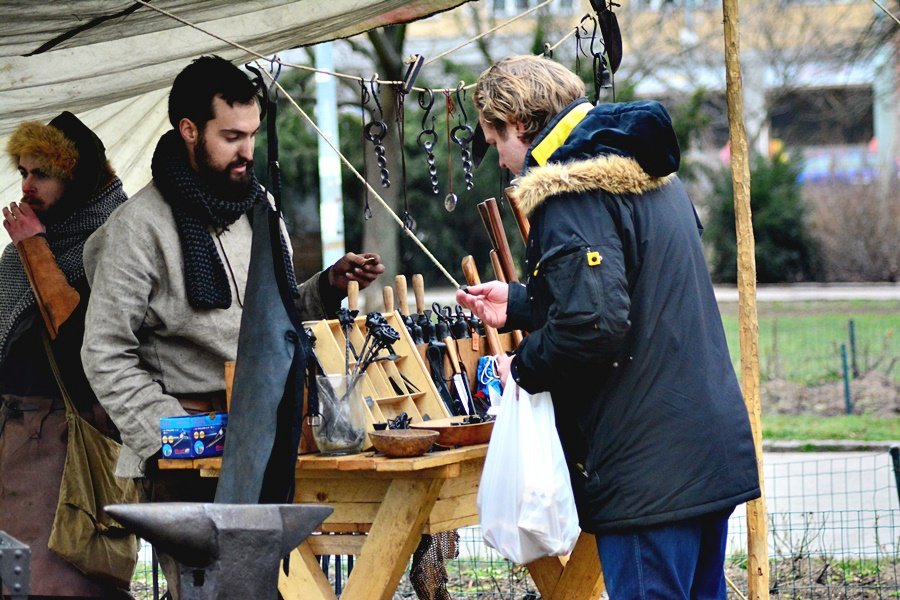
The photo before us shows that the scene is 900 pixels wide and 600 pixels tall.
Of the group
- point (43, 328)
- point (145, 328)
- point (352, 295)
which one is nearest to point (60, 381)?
point (43, 328)

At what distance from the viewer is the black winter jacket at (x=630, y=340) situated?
2641 mm

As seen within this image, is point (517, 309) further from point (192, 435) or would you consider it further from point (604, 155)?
point (192, 435)

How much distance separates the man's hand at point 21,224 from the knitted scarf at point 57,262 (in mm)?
85

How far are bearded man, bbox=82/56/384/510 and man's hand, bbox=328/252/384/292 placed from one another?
0.31 m

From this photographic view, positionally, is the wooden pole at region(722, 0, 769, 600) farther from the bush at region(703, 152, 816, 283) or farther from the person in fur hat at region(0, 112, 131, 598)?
the bush at region(703, 152, 816, 283)

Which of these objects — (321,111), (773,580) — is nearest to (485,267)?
(321,111)

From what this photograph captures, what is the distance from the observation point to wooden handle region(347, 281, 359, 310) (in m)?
3.51

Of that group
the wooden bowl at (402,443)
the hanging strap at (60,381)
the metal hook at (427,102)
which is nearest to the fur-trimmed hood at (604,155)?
the wooden bowl at (402,443)

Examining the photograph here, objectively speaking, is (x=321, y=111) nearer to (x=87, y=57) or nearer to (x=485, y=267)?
(x=87, y=57)

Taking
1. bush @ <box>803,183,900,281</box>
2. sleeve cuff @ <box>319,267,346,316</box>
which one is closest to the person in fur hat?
sleeve cuff @ <box>319,267,346,316</box>

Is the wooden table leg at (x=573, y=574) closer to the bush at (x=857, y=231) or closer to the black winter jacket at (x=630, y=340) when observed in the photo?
the black winter jacket at (x=630, y=340)

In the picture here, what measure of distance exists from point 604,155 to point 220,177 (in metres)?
1.18

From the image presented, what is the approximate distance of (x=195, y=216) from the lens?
3336mm

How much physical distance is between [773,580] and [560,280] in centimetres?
303
